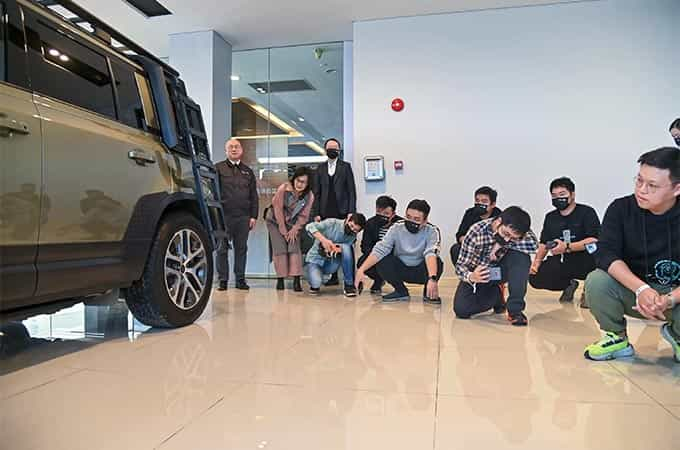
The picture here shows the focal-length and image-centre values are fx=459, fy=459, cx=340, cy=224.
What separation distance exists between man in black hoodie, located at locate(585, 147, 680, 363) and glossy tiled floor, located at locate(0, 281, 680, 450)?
0.54 feet

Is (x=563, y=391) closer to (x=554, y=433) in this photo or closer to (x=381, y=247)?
(x=554, y=433)

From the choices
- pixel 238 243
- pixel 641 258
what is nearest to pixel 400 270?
pixel 238 243

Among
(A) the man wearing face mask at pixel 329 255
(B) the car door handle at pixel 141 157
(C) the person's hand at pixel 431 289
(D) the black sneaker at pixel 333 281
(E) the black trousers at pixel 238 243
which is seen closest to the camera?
(B) the car door handle at pixel 141 157

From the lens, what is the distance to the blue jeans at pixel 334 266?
403 cm

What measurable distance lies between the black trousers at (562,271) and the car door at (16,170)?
3.39 meters

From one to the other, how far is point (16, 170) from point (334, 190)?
3361mm

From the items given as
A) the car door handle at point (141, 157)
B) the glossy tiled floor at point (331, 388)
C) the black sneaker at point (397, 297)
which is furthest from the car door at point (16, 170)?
the black sneaker at point (397, 297)

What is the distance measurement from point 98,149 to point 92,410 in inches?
41.5

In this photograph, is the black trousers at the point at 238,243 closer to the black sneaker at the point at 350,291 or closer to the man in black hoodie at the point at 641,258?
the black sneaker at the point at 350,291

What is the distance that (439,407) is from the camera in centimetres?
140

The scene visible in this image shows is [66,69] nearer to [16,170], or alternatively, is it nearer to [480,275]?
[16,170]

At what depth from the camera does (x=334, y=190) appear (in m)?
4.72

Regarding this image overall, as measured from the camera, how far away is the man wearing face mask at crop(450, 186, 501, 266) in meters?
4.24

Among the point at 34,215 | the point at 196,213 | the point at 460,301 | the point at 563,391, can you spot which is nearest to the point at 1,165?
the point at 34,215
